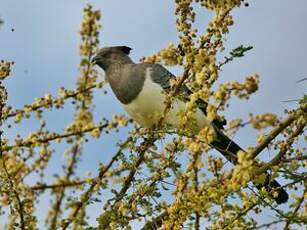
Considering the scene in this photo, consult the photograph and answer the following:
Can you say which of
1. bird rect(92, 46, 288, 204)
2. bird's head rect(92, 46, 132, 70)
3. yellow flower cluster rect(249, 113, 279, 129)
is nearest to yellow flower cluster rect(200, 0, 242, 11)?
yellow flower cluster rect(249, 113, 279, 129)

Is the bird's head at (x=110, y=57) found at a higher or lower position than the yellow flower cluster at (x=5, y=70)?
higher

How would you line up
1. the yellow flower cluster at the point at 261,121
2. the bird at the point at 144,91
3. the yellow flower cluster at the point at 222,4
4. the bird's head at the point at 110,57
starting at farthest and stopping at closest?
the bird's head at the point at 110,57 < the bird at the point at 144,91 < the yellow flower cluster at the point at 222,4 < the yellow flower cluster at the point at 261,121

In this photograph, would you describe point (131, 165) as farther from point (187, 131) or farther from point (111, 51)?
point (111, 51)

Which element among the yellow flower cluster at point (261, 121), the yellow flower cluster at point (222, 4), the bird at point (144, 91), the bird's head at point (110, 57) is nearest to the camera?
the yellow flower cluster at point (261, 121)

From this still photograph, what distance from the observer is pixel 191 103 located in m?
2.40

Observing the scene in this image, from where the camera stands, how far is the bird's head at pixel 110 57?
5.26m

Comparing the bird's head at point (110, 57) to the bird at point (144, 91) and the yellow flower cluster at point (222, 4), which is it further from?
the yellow flower cluster at point (222, 4)

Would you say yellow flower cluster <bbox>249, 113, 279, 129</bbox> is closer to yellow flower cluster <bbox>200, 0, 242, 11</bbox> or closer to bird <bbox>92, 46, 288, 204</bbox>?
yellow flower cluster <bbox>200, 0, 242, 11</bbox>

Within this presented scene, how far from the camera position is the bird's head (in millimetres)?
5262

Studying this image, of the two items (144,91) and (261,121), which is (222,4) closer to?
(261,121)

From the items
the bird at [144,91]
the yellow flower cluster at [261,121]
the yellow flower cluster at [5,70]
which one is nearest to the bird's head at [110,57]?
the bird at [144,91]

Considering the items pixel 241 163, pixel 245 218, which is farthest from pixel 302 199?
pixel 241 163

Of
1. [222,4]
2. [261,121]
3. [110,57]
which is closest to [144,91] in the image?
[110,57]

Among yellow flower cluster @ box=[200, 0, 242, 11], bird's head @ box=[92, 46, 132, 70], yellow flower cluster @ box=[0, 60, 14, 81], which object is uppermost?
bird's head @ box=[92, 46, 132, 70]
